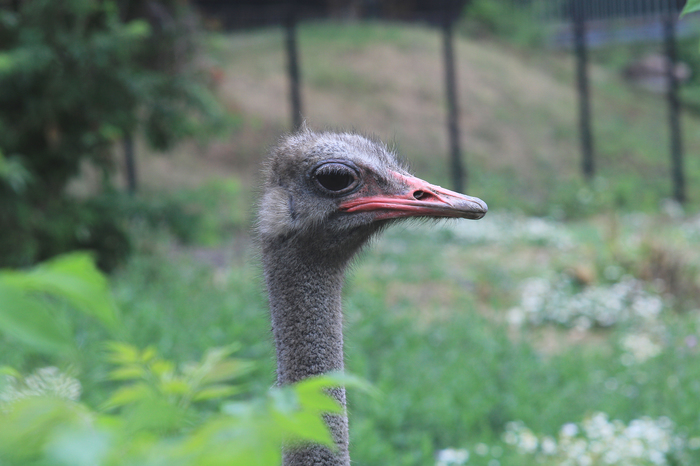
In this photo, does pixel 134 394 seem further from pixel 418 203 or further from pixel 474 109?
pixel 474 109

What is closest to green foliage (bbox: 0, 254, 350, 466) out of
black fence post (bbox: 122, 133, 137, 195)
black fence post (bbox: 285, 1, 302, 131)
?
black fence post (bbox: 122, 133, 137, 195)

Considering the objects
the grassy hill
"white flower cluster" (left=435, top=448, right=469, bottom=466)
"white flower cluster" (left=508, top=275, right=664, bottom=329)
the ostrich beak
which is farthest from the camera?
the grassy hill

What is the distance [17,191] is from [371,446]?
130 inches

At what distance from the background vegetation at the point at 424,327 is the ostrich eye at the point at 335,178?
0.49 m

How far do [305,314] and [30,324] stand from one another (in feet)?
4.51

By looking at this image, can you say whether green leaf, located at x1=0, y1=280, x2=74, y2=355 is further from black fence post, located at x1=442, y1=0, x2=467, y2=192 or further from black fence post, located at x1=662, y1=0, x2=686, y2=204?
black fence post, located at x1=662, y1=0, x2=686, y2=204

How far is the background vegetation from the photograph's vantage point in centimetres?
85

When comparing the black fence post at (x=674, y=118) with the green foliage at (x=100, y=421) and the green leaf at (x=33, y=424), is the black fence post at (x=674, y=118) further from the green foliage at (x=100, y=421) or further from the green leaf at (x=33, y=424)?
the green leaf at (x=33, y=424)

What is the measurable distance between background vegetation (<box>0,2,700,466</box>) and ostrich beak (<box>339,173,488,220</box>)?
1.66 feet

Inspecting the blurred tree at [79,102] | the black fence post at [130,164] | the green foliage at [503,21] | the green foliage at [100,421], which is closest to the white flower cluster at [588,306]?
the blurred tree at [79,102]

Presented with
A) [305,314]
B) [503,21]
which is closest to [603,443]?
[305,314]

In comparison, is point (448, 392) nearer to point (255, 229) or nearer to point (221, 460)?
point (255, 229)

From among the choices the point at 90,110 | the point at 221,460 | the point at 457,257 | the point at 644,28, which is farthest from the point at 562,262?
the point at 644,28

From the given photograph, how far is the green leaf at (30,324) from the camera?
60 centimetres
